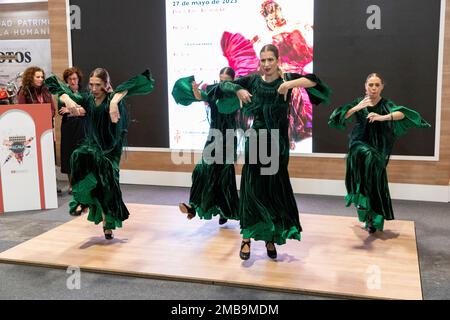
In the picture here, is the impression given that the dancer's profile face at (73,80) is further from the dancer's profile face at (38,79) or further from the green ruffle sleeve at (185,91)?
the green ruffle sleeve at (185,91)

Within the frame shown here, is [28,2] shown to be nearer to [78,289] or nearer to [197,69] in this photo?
[197,69]

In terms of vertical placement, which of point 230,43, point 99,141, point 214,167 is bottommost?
point 214,167

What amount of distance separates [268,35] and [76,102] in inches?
101

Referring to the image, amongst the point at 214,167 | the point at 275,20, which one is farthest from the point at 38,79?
the point at 275,20

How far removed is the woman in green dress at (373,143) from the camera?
162 inches

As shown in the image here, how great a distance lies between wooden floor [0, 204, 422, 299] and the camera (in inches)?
130

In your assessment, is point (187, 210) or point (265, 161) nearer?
point (265, 161)

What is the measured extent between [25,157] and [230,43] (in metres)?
2.52

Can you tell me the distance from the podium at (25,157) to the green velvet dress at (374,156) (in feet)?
9.67

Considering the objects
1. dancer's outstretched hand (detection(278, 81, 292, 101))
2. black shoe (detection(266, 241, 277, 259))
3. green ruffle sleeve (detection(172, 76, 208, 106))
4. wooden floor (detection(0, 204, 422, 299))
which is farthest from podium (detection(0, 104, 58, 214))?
dancer's outstretched hand (detection(278, 81, 292, 101))

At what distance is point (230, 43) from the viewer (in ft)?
19.3

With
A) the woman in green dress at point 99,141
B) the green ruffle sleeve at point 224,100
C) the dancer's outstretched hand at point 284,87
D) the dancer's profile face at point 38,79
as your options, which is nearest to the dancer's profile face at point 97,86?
the woman in green dress at point 99,141

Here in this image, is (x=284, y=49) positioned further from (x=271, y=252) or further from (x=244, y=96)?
(x=271, y=252)

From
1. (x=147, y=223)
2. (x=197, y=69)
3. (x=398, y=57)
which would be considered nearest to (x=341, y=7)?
(x=398, y=57)
